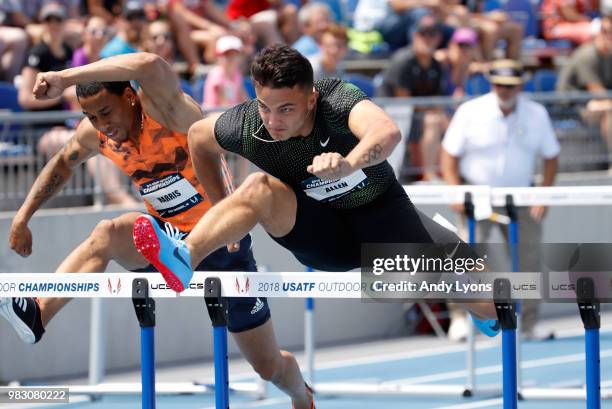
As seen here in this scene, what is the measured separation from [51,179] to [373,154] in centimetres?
215

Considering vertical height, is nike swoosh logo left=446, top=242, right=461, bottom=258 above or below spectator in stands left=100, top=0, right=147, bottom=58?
below

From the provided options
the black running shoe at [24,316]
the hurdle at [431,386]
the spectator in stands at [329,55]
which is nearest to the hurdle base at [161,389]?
the hurdle at [431,386]

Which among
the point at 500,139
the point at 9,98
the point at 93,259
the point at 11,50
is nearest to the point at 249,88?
the point at 11,50

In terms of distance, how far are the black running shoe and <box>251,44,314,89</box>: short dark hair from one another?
1.49 m

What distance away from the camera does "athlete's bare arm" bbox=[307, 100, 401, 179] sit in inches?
177

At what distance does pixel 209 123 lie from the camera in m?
5.58

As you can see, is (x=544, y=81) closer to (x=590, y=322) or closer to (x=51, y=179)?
(x=51, y=179)

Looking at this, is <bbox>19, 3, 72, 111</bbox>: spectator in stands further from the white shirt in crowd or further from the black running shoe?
the black running shoe

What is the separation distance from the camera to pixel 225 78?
10.7 meters

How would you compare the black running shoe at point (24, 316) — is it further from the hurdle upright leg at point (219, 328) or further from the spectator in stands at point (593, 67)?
the spectator in stands at point (593, 67)

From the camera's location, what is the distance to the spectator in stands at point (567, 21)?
1544 cm

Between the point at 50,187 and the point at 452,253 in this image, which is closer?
the point at 452,253

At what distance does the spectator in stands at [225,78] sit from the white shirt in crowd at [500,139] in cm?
195

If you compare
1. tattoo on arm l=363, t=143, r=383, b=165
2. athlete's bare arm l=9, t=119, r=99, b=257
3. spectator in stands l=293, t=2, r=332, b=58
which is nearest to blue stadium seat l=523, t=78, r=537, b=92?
spectator in stands l=293, t=2, r=332, b=58
